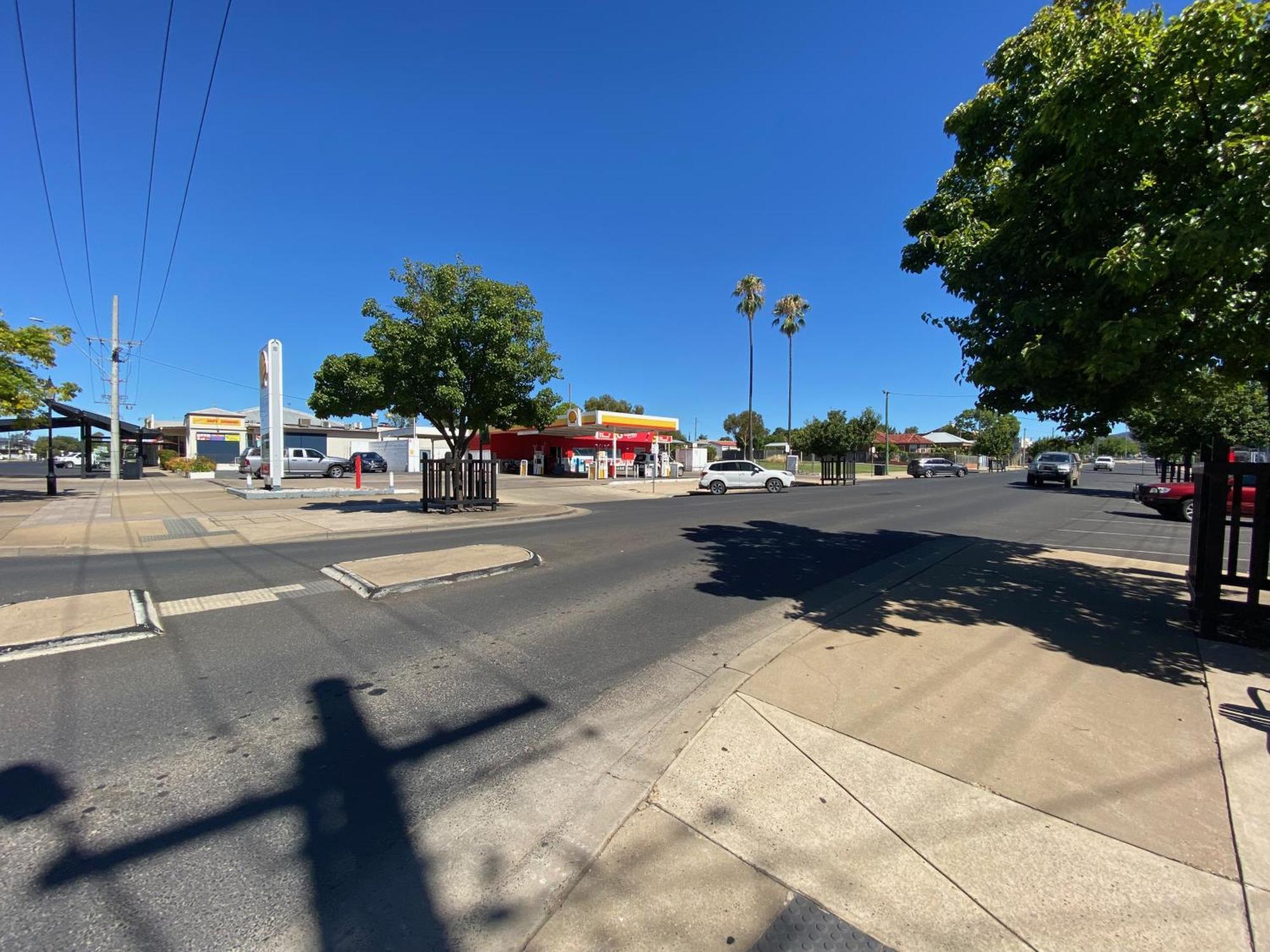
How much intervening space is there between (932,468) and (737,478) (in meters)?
27.0

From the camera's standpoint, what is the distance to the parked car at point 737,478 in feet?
86.9

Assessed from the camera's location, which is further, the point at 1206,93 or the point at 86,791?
the point at 1206,93

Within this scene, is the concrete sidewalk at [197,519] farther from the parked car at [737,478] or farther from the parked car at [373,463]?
the parked car at [373,463]

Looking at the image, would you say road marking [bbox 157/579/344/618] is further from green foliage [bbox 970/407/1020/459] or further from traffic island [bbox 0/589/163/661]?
green foliage [bbox 970/407/1020/459]

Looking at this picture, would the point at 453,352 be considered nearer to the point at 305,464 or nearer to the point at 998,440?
the point at 305,464

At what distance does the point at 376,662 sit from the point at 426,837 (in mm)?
2342

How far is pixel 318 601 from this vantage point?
629cm

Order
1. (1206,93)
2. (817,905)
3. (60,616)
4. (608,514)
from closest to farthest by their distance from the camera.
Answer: (817,905)
(1206,93)
(60,616)
(608,514)

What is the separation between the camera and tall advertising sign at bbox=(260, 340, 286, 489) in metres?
19.9

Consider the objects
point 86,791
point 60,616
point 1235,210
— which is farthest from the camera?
point 60,616

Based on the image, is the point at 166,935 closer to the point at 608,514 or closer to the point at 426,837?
the point at 426,837

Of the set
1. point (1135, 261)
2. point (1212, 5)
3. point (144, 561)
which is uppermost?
point (1212, 5)

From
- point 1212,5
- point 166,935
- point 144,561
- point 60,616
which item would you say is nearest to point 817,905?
point 166,935

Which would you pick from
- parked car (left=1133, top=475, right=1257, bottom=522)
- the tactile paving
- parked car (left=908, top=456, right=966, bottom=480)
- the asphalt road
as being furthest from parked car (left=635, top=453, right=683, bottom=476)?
the tactile paving
